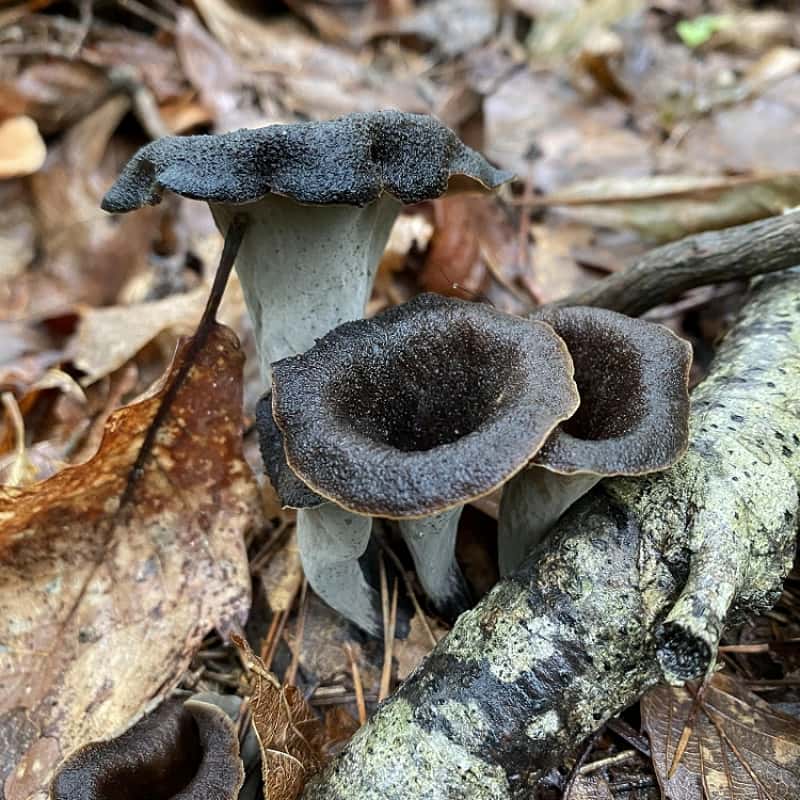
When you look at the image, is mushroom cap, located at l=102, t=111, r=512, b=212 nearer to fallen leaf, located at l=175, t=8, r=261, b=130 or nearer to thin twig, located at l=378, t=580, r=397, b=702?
thin twig, located at l=378, t=580, r=397, b=702

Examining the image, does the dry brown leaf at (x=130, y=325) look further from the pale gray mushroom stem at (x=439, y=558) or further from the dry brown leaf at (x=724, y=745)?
the dry brown leaf at (x=724, y=745)

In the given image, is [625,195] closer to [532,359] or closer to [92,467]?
[532,359]

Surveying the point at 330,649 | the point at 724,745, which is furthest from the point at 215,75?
the point at 724,745

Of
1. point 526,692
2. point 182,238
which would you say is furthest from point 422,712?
point 182,238

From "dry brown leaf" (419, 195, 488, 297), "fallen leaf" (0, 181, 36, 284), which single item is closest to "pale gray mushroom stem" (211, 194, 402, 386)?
"dry brown leaf" (419, 195, 488, 297)

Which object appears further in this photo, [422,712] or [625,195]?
[625,195]

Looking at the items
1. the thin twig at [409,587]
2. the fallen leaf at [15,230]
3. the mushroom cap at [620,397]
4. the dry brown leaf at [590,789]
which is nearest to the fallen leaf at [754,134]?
the mushroom cap at [620,397]
